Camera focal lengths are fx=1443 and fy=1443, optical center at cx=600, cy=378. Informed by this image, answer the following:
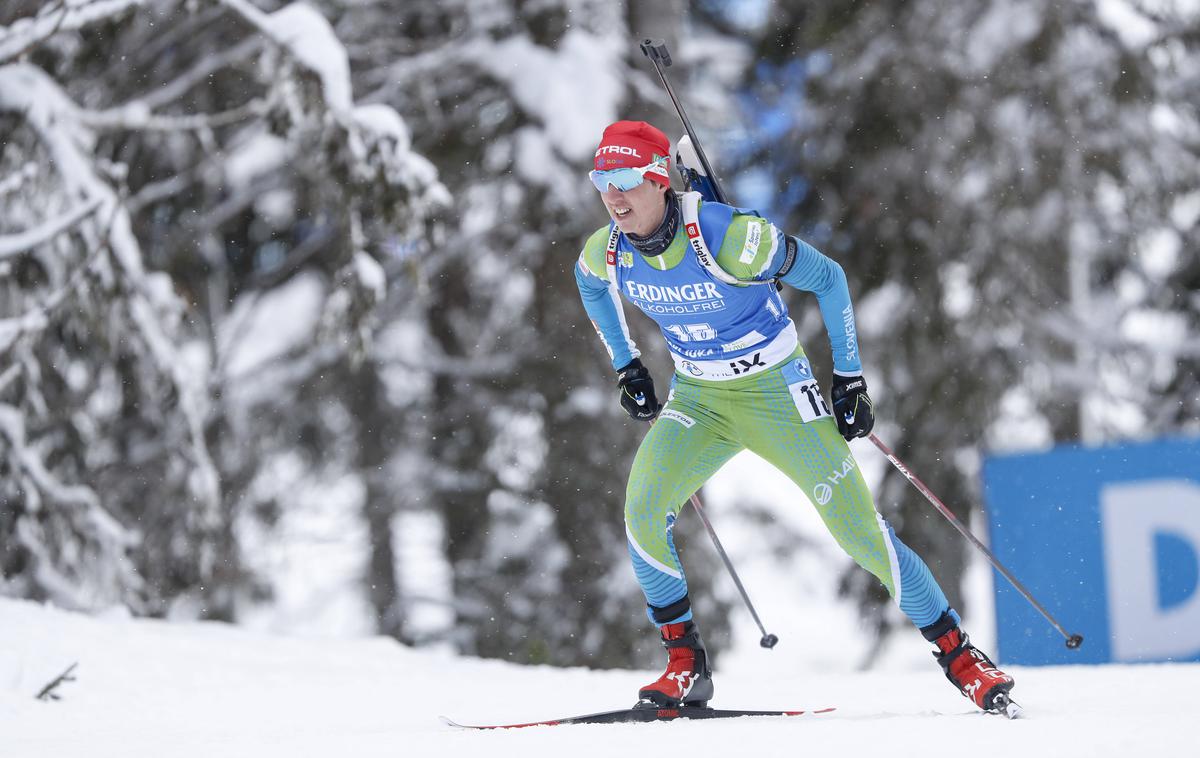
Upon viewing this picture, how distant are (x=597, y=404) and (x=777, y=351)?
21.0 feet

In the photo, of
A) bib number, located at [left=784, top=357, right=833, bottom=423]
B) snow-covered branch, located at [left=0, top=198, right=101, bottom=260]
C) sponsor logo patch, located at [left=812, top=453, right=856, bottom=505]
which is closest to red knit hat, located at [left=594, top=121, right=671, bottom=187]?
bib number, located at [left=784, top=357, right=833, bottom=423]

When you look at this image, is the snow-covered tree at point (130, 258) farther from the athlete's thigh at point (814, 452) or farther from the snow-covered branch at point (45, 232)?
the athlete's thigh at point (814, 452)

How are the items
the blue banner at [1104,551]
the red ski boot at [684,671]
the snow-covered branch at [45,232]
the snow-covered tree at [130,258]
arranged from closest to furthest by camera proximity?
the red ski boot at [684,671], the blue banner at [1104,551], the snow-covered branch at [45,232], the snow-covered tree at [130,258]

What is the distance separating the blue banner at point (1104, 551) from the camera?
24.4 ft

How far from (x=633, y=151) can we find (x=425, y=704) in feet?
8.98

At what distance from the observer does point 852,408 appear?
4.64m

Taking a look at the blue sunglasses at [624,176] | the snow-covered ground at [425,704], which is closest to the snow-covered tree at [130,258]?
the snow-covered ground at [425,704]

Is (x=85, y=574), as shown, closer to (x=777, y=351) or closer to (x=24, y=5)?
(x=24, y=5)

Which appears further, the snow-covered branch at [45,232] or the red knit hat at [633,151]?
the snow-covered branch at [45,232]

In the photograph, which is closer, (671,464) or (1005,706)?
(1005,706)

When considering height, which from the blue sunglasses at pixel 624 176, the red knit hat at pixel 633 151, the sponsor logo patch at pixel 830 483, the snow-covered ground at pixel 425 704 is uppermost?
the red knit hat at pixel 633 151

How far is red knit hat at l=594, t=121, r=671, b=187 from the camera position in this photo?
181 inches

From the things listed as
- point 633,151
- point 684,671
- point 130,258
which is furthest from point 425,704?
point 130,258

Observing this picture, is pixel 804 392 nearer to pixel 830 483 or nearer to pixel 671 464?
pixel 830 483
